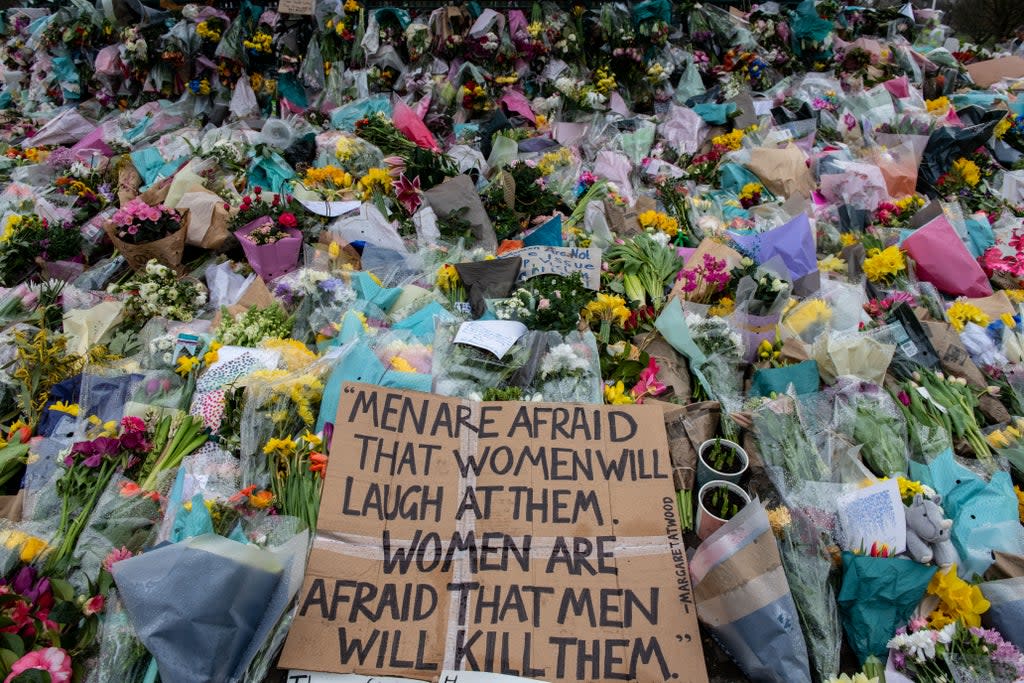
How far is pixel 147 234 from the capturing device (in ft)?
12.5

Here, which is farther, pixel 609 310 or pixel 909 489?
pixel 609 310

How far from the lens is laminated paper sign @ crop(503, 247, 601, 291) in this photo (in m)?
3.46

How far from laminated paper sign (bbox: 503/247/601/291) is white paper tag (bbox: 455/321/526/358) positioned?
0.60 metres

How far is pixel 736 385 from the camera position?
9.57 feet

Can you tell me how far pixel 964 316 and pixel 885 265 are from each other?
50 cm

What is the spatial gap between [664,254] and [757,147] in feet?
7.63

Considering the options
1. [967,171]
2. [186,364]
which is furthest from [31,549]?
[967,171]

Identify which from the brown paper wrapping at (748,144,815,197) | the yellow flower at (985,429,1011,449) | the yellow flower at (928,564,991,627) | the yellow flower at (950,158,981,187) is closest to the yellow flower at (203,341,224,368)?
the yellow flower at (928,564,991,627)

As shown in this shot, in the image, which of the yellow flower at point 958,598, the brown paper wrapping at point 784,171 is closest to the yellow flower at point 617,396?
the yellow flower at point 958,598

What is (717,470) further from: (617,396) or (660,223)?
(660,223)

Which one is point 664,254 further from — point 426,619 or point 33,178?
point 33,178

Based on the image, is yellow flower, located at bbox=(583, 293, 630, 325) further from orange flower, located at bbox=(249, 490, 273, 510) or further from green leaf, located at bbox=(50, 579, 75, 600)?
green leaf, located at bbox=(50, 579, 75, 600)

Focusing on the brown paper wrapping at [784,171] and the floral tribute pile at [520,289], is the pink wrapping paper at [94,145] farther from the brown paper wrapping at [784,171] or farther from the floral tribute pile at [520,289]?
the brown paper wrapping at [784,171]

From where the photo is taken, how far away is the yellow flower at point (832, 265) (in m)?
3.85
